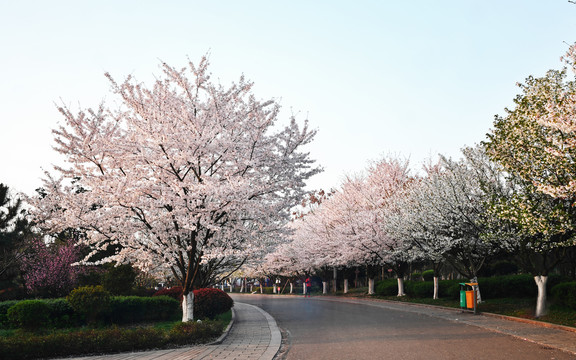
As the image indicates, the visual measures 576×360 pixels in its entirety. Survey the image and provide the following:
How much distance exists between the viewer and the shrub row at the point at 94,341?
1062 centimetres

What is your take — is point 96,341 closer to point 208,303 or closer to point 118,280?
point 208,303

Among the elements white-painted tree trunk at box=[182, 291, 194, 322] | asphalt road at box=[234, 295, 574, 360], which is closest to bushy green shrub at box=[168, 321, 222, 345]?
white-painted tree trunk at box=[182, 291, 194, 322]

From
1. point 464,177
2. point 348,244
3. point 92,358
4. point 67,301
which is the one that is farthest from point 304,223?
point 92,358

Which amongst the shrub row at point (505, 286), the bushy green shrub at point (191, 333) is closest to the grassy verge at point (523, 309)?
the shrub row at point (505, 286)

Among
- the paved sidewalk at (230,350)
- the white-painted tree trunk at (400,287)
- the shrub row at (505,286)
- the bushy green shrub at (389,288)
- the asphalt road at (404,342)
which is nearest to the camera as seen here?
the asphalt road at (404,342)

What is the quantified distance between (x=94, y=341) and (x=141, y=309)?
6.82 meters

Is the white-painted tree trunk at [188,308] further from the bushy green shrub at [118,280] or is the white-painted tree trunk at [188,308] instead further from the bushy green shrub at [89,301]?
the bushy green shrub at [118,280]

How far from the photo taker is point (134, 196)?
41.9ft

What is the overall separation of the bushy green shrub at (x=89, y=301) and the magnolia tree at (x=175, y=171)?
2089 mm

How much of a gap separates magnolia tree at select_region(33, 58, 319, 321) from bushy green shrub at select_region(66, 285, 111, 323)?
2089 millimetres

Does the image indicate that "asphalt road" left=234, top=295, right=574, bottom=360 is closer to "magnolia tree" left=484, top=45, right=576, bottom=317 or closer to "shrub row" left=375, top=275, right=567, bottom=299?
"magnolia tree" left=484, top=45, right=576, bottom=317

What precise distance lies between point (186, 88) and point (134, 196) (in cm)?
392

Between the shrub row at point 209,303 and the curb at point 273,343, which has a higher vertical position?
the shrub row at point 209,303

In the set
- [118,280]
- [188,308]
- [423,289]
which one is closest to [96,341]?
[188,308]
